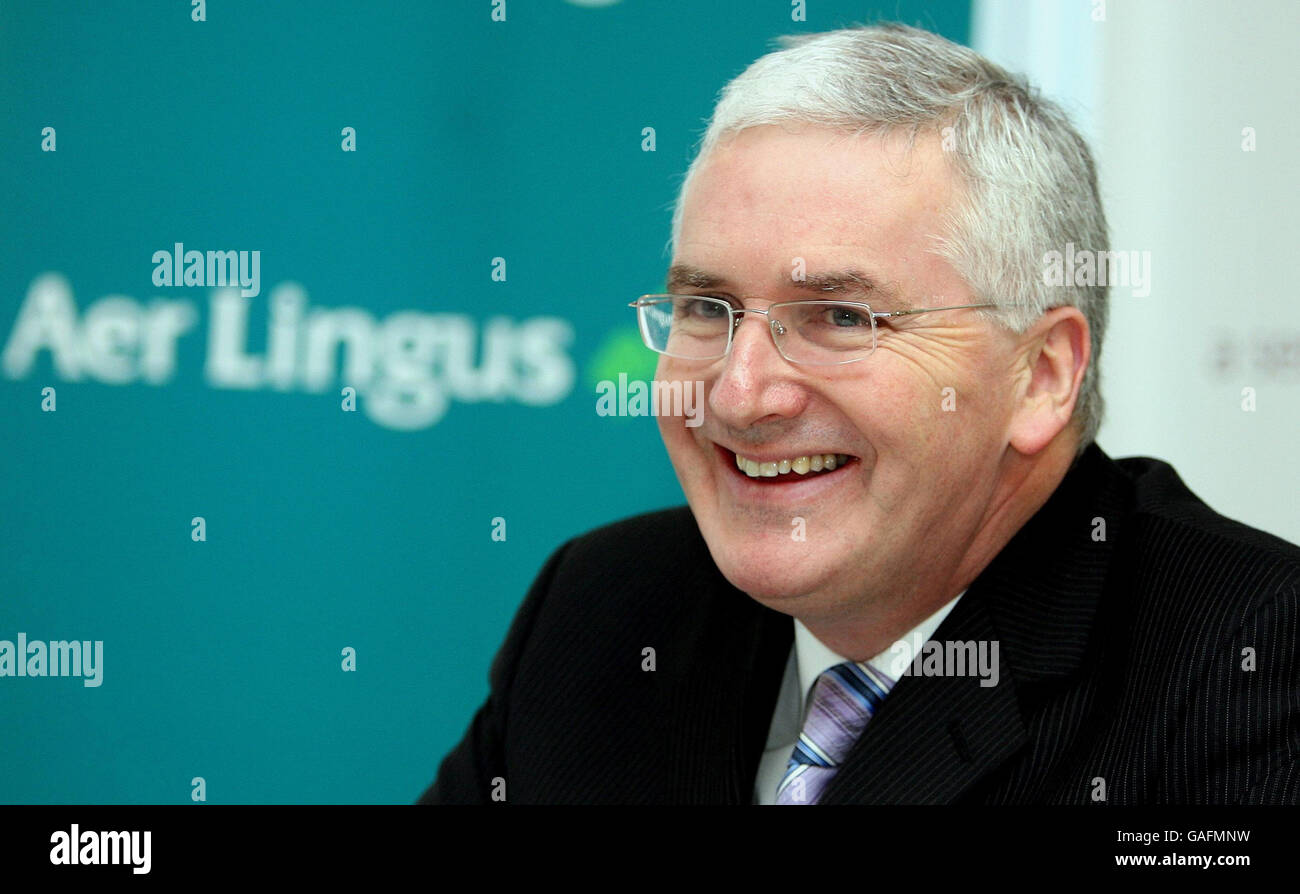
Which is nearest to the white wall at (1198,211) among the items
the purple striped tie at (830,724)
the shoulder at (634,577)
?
the shoulder at (634,577)

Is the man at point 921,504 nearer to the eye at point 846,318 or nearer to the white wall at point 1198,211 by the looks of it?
the eye at point 846,318

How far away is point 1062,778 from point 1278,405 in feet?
5.17

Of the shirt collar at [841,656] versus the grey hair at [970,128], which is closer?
the grey hair at [970,128]

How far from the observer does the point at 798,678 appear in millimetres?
1762

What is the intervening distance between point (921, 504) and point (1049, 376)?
270mm

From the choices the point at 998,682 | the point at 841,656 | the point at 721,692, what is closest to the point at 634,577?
the point at 721,692

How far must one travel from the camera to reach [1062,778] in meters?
1.45

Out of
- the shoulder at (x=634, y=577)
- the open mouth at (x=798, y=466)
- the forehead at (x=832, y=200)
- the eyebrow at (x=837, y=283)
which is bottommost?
the shoulder at (x=634, y=577)

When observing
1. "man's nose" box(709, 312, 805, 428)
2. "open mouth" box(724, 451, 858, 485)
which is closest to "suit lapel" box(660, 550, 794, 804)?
"open mouth" box(724, 451, 858, 485)

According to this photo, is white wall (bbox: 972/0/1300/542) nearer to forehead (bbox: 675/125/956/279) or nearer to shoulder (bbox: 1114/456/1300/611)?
shoulder (bbox: 1114/456/1300/611)

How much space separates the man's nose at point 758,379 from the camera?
1536 millimetres

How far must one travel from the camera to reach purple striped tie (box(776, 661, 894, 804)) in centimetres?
158

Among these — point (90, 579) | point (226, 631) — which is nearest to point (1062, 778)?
point (226, 631)

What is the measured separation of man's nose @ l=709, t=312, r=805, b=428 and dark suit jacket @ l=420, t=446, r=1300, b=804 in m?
0.35
